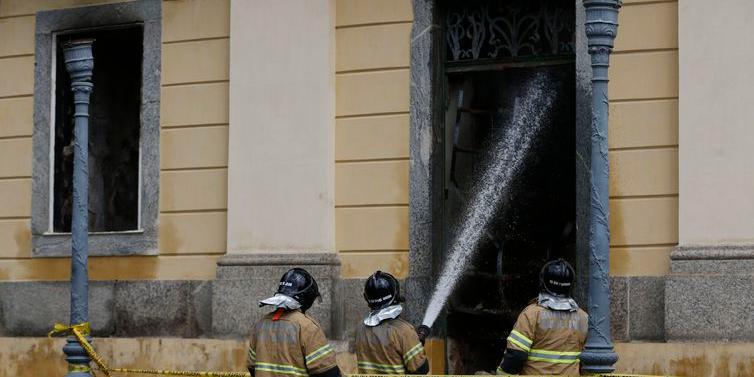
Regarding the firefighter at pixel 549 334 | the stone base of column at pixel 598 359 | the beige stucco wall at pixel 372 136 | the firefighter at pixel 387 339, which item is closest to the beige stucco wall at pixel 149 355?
the beige stucco wall at pixel 372 136

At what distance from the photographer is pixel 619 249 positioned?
13.3 metres

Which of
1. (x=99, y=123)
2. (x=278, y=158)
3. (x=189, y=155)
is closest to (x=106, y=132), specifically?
(x=99, y=123)

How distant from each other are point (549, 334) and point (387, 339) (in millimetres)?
1143

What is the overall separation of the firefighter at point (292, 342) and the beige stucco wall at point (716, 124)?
3.61 metres

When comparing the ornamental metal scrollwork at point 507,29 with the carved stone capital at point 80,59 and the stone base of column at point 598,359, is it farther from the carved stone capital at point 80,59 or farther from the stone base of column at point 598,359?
the stone base of column at point 598,359

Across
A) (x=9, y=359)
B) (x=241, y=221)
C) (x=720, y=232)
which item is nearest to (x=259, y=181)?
(x=241, y=221)

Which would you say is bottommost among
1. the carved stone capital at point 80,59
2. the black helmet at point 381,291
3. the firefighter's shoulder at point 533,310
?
the firefighter's shoulder at point 533,310

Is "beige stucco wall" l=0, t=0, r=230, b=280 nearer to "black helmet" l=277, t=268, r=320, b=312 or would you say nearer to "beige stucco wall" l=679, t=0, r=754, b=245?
"black helmet" l=277, t=268, r=320, b=312

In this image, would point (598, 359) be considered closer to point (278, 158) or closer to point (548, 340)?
point (548, 340)

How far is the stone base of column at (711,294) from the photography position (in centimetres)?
1261

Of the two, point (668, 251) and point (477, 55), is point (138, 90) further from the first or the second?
point (668, 251)

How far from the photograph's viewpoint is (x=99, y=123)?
16359 mm

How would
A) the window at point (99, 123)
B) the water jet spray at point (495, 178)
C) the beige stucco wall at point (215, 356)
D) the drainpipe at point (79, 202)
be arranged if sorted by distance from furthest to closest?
the window at point (99, 123) → the water jet spray at point (495, 178) → the drainpipe at point (79, 202) → the beige stucco wall at point (215, 356)

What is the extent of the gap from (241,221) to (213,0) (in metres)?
2.14
